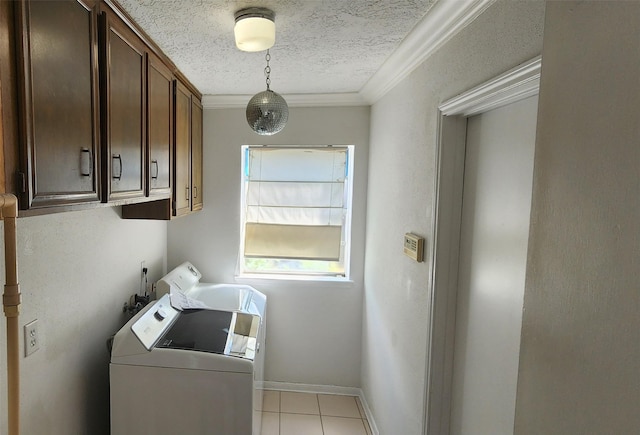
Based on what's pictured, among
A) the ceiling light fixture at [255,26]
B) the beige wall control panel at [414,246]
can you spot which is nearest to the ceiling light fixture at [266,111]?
the ceiling light fixture at [255,26]

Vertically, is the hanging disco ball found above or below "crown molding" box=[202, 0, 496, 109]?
below

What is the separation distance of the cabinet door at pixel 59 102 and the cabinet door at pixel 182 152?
88 cm

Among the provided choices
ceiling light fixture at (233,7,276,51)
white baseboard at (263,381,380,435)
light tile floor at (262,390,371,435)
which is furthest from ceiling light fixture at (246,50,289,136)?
white baseboard at (263,381,380,435)

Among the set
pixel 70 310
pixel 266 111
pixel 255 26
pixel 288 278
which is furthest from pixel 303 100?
pixel 70 310

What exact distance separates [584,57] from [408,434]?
1807 mm

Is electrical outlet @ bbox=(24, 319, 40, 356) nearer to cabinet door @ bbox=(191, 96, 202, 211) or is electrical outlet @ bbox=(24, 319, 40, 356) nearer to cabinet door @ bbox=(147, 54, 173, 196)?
cabinet door @ bbox=(147, 54, 173, 196)

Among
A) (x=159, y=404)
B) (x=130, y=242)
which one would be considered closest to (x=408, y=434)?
(x=159, y=404)

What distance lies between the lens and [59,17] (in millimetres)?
961

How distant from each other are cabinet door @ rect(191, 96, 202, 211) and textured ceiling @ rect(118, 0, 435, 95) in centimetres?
23

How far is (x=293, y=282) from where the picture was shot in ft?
9.19

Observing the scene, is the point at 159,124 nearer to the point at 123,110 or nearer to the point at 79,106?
the point at 123,110

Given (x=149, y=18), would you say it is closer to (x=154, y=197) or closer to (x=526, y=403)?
(x=154, y=197)

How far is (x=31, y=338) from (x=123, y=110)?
97cm

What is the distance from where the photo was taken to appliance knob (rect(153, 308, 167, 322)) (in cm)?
187
